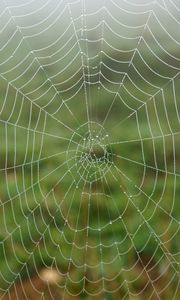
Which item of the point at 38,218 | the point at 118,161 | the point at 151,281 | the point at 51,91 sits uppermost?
the point at 51,91

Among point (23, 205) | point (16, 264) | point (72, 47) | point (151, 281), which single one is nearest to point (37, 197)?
point (23, 205)

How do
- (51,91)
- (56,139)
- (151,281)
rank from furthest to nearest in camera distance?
1. (51,91)
2. (56,139)
3. (151,281)

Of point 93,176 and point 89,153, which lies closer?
point 89,153

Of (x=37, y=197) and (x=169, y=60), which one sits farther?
(x=169, y=60)

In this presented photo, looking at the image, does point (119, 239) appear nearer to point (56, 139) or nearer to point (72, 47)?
point (56, 139)

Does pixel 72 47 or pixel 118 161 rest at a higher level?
pixel 72 47

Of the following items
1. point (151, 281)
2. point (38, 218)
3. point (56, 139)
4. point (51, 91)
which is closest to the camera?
point (151, 281)
